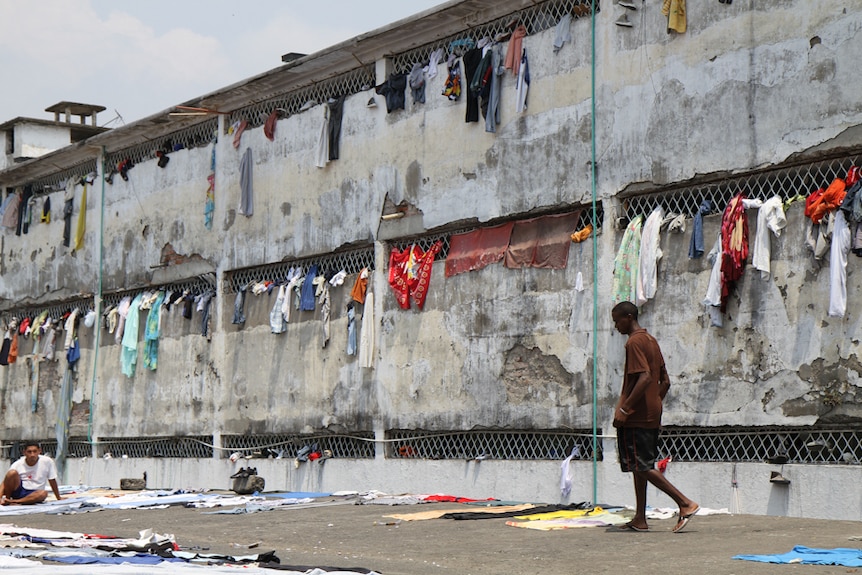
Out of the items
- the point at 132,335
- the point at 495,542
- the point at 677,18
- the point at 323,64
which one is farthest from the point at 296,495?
the point at 677,18

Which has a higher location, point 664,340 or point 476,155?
point 476,155

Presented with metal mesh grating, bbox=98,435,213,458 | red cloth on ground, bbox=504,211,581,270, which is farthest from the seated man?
red cloth on ground, bbox=504,211,581,270

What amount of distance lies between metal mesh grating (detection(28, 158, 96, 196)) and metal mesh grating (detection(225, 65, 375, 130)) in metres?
5.16

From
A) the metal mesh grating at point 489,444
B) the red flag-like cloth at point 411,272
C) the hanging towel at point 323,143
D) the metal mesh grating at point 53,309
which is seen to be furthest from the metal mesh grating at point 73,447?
the red flag-like cloth at point 411,272

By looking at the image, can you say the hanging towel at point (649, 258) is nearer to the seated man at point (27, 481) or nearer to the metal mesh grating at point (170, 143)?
the seated man at point (27, 481)

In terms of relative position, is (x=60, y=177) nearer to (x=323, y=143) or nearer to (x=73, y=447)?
(x=73, y=447)

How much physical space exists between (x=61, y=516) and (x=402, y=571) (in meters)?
7.62

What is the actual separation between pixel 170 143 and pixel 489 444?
9541 mm

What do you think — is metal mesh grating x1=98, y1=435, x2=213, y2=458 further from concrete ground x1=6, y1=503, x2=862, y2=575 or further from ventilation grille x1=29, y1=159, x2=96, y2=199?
concrete ground x1=6, y1=503, x2=862, y2=575

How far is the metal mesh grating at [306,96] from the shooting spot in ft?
58.4

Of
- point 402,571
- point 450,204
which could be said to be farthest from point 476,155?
point 402,571

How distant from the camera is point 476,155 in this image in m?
15.4

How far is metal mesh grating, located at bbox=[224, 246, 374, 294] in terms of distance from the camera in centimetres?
1744

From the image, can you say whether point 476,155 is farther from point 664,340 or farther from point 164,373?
point 164,373
